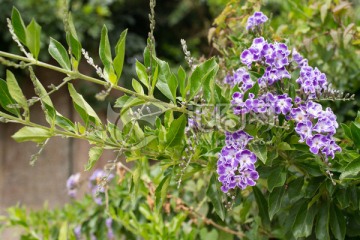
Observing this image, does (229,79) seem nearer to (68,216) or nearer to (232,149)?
(232,149)

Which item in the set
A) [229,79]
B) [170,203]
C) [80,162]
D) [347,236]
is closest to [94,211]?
[170,203]

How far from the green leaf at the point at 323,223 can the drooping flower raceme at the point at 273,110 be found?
0.17 metres

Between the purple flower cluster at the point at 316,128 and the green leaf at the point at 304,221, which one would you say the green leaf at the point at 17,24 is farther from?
the green leaf at the point at 304,221

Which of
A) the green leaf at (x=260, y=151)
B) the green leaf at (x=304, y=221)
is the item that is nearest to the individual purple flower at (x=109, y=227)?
the green leaf at (x=304, y=221)

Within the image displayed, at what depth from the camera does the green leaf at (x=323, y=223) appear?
3.36 ft

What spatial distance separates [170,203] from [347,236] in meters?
0.53

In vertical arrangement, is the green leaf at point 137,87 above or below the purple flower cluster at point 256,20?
below

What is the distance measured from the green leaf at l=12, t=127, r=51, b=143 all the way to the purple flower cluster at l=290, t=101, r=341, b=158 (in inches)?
16.6

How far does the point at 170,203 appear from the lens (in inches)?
59.6

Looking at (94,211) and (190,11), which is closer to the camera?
(94,211)

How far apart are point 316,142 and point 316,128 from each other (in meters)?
0.02

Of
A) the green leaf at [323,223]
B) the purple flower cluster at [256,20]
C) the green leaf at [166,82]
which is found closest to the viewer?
the green leaf at [166,82]

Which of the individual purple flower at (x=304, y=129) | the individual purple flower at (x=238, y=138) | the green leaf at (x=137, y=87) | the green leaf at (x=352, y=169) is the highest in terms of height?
the green leaf at (x=137, y=87)

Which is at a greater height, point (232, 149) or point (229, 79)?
point (229, 79)
